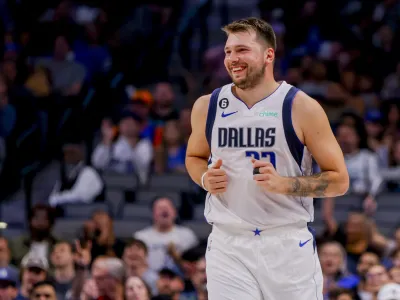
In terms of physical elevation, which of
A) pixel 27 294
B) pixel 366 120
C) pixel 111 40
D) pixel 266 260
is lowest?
pixel 27 294

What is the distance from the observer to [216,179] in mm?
4676

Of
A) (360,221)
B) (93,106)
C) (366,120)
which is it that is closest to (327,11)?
(366,120)

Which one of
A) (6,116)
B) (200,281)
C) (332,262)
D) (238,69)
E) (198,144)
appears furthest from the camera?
Result: (6,116)

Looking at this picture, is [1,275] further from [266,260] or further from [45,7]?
[45,7]

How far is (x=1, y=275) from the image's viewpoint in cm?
870

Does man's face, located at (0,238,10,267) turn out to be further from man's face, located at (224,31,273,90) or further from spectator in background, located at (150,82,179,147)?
man's face, located at (224,31,273,90)

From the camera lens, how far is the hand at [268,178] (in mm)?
4508

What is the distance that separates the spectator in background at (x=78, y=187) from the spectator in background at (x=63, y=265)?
1.59 m

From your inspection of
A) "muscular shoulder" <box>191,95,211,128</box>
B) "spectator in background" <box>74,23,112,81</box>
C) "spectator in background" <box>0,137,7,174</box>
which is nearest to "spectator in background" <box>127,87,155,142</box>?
"spectator in background" <box>74,23,112,81</box>

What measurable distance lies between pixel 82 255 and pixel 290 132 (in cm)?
446

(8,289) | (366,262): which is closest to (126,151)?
(8,289)

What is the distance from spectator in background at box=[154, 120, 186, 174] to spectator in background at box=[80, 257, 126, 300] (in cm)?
281

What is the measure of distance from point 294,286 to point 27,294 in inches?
166

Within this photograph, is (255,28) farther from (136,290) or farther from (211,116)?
(136,290)
